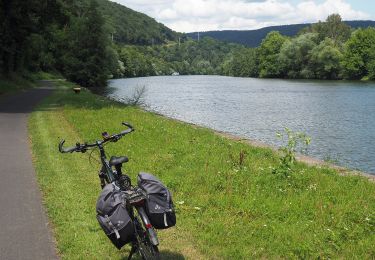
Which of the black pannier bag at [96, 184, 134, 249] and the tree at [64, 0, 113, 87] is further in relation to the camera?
the tree at [64, 0, 113, 87]

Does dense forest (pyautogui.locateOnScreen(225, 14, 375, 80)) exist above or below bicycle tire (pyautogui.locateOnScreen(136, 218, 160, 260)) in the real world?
below

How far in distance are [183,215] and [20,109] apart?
68.3ft

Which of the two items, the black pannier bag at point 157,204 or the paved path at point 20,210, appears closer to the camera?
the black pannier bag at point 157,204

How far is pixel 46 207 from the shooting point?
838 cm

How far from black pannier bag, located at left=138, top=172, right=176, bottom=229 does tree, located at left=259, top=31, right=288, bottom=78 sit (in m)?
122

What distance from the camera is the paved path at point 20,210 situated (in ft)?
21.3

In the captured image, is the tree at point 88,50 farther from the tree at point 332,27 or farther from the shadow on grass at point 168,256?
the tree at point 332,27

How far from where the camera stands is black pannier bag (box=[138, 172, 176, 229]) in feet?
16.5

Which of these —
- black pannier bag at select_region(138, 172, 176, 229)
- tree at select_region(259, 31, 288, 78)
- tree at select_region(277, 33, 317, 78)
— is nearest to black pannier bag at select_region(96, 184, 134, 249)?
black pannier bag at select_region(138, 172, 176, 229)

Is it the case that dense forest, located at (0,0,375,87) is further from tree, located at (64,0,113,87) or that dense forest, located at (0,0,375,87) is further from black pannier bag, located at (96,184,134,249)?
black pannier bag, located at (96,184,134,249)

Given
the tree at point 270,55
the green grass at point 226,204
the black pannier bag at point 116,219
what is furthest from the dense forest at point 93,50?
the black pannier bag at point 116,219

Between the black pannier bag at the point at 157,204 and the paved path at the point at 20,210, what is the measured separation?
2.06 m

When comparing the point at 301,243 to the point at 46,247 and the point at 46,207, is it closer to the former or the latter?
the point at 46,247

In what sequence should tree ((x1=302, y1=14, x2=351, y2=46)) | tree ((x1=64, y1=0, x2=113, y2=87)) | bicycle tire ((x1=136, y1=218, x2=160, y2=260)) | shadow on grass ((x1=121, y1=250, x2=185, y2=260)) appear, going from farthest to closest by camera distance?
tree ((x1=302, y1=14, x2=351, y2=46)), tree ((x1=64, y1=0, x2=113, y2=87)), shadow on grass ((x1=121, y1=250, x2=185, y2=260)), bicycle tire ((x1=136, y1=218, x2=160, y2=260))
